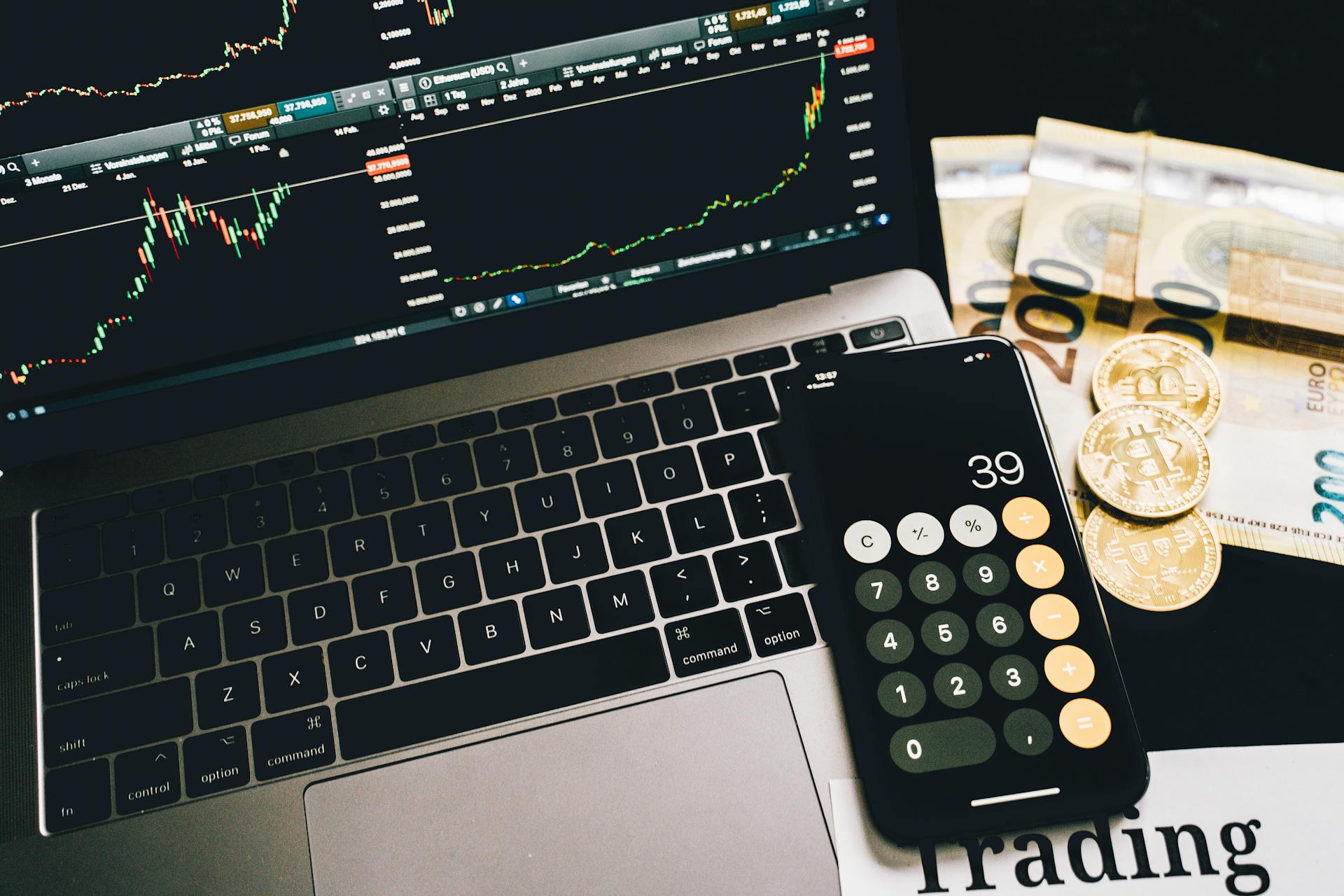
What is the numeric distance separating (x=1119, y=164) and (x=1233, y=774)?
1.68 feet

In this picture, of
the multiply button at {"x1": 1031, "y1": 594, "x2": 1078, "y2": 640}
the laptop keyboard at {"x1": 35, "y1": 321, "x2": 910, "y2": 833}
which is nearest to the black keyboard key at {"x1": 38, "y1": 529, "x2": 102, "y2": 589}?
the laptop keyboard at {"x1": 35, "y1": 321, "x2": 910, "y2": 833}

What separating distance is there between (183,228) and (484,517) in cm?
28

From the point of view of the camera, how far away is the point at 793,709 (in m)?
0.58

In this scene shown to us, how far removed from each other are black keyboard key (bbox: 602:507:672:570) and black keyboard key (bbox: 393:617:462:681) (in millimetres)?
121

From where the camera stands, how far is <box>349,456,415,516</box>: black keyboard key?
65cm

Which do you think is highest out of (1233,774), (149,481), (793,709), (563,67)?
(563,67)

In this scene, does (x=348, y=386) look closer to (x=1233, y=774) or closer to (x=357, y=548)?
(x=357, y=548)

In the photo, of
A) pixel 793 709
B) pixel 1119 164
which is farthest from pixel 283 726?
Result: pixel 1119 164

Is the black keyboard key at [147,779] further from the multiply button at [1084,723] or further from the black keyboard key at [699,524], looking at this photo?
the multiply button at [1084,723]

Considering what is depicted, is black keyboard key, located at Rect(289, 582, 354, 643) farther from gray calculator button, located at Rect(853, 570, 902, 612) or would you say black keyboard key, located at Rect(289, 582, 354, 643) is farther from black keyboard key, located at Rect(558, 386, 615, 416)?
gray calculator button, located at Rect(853, 570, 902, 612)

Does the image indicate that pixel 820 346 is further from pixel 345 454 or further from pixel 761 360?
pixel 345 454

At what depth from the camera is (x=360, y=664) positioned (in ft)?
1.97

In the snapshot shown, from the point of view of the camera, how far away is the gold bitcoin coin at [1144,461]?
64 cm

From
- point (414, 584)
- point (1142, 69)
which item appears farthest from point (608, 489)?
point (1142, 69)
